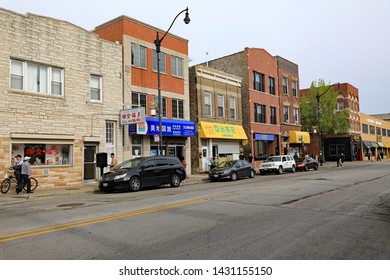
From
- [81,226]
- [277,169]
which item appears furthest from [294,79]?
[81,226]

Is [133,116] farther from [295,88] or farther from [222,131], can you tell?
[295,88]

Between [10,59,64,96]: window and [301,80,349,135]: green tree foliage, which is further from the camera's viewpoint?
[301,80,349,135]: green tree foliage

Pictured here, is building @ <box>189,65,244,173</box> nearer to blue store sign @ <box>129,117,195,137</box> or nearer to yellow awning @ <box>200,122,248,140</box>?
yellow awning @ <box>200,122,248,140</box>

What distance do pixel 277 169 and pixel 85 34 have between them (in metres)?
17.3

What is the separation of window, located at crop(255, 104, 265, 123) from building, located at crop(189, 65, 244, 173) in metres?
2.69

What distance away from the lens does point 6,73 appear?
1575 centimetres

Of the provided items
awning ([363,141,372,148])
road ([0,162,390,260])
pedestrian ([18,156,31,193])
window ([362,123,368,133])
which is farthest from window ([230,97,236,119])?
window ([362,123,368,133])

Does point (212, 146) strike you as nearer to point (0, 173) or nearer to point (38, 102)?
point (38, 102)

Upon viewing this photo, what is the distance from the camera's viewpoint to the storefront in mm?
26422

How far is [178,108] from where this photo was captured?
24719 millimetres

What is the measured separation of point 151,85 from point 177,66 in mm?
3500

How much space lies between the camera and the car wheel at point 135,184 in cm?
1489

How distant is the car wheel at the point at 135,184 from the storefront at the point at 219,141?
1125 centimetres

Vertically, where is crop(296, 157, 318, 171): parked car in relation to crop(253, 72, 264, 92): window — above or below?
below
